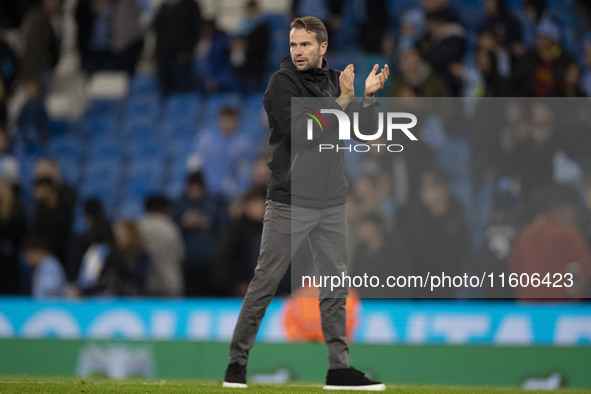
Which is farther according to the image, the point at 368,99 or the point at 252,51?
the point at 252,51

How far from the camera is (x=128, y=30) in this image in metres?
14.8

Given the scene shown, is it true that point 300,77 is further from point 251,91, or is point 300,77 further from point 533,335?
point 251,91

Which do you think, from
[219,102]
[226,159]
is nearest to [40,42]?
[219,102]

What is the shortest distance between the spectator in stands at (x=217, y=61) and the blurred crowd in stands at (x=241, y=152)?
0.8 inches

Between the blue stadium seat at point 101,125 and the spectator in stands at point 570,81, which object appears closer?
the spectator in stands at point 570,81

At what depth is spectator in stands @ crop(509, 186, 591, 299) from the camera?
22.9 feet

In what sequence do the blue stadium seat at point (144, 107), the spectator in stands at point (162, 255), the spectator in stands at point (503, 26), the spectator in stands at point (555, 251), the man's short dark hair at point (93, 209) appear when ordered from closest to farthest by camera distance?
1. the spectator in stands at point (555, 251)
2. the spectator in stands at point (162, 255)
3. the man's short dark hair at point (93, 209)
4. the spectator in stands at point (503, 26)
5. the blue stadium seat at point (144, 107)

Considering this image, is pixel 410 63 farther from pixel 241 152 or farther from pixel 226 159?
pixel 226 159

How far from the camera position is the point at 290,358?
8.50 meters

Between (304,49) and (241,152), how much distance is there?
22.1 feet

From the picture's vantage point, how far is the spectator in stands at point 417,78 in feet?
37.2

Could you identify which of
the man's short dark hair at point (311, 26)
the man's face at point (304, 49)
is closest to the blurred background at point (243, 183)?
the man's face at point (304, 49)

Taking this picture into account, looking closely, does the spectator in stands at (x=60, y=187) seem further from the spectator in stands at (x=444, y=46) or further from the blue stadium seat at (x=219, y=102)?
the spectator in stands at (x=444, y=46)

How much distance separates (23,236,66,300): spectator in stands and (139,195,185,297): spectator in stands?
108cm
